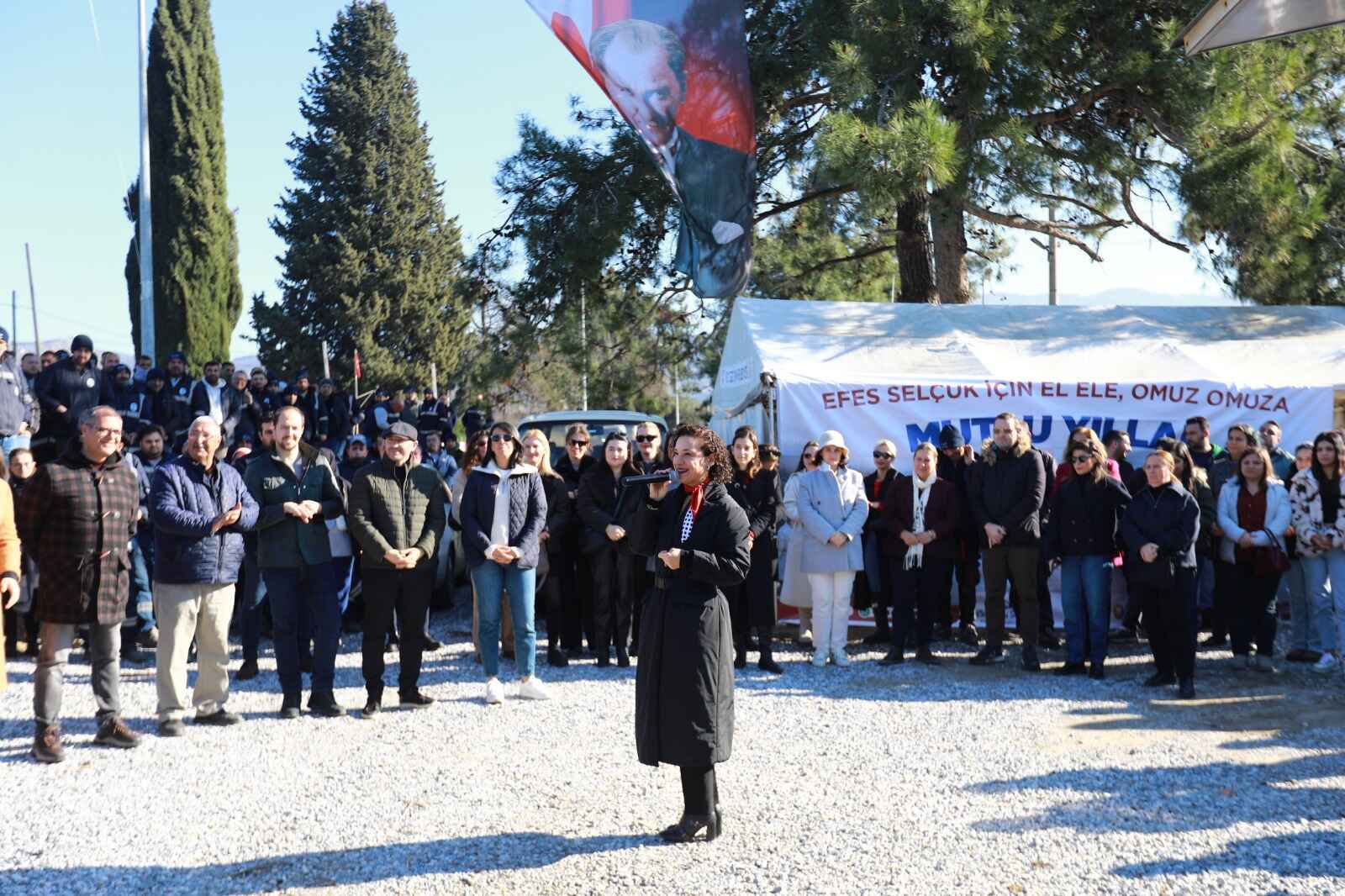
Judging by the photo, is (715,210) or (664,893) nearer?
(664,893)

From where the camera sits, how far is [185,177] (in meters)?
30.2

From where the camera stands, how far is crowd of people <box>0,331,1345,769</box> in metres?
6.47

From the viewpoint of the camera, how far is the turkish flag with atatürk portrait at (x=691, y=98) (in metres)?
11.1

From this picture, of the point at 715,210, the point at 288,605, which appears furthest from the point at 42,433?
the point at 715,210

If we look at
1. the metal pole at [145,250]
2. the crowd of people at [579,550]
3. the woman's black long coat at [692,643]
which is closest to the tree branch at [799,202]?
the crowd of people at [579,550]

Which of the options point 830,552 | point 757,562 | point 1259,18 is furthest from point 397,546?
point 1259,18

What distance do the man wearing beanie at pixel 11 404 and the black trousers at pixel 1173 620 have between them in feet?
30.1

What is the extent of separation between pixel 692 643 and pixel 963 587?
528 centimetres

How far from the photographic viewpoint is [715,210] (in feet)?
39.3

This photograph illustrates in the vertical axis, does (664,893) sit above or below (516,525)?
below

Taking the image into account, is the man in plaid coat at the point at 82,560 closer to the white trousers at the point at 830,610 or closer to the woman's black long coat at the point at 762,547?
the woman's black long coat at the point at 762,547

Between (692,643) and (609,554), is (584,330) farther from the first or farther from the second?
(692,643)

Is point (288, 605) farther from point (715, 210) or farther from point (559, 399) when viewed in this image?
point (559, 399)

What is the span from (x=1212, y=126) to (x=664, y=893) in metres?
9.66
